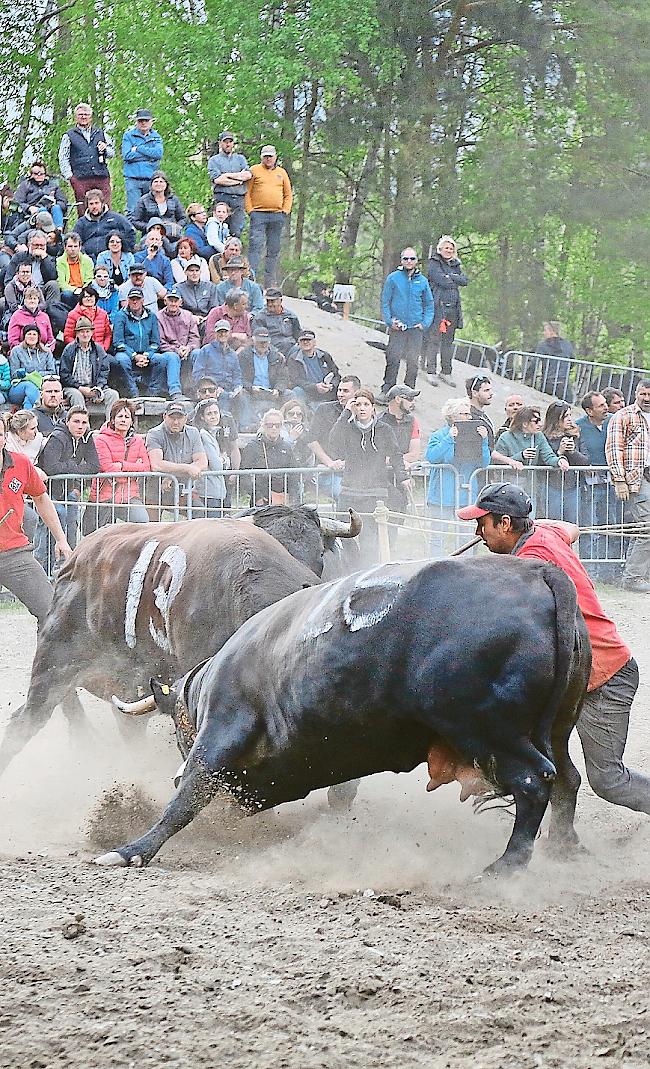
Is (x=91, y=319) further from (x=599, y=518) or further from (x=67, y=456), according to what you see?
(x=599, y=518)

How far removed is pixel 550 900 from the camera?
4652 millimetres

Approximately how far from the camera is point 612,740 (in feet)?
17.8

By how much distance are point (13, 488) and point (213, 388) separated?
4.43m

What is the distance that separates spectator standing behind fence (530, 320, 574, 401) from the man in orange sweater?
6756mm

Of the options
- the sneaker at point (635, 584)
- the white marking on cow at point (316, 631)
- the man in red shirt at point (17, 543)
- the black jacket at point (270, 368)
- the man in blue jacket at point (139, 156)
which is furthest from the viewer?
the man in blue jacket at point (139, 156)

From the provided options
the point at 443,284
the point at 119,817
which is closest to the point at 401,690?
the point at 119,817

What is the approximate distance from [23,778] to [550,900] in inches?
121

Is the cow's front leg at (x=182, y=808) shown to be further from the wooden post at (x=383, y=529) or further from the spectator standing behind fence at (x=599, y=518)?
the spectator standing behind fence at (x=599, y=518)

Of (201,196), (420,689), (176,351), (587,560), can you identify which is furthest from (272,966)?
(201,196)

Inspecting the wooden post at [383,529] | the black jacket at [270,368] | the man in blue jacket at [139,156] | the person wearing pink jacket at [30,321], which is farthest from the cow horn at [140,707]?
the man in blue jacket at [139,156]

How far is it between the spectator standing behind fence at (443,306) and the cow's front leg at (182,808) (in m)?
12.8

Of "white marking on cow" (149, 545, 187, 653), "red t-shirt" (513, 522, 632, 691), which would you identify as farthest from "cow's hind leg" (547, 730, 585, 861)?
"white marking on cow" (149, 545, 187, 653)

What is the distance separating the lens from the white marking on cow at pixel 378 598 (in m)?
4.74

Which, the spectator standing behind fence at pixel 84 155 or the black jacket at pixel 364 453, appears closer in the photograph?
the black jacket at pixel 364 453
